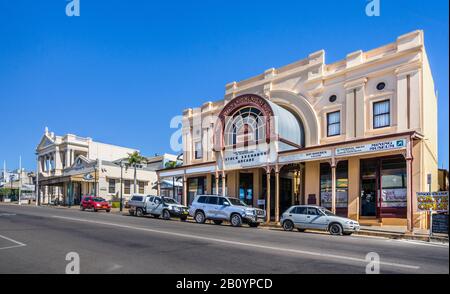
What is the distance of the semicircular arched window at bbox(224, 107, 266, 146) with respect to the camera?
85.7ft

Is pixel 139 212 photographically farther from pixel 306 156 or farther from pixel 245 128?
pixel 306 156

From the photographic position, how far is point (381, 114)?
2233 centimetres

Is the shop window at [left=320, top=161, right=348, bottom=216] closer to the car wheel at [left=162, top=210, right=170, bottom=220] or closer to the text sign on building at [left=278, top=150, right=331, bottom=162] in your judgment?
the text sign on building at [left=278, top=150, right=331, bottom=162]

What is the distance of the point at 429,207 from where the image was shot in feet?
53.6

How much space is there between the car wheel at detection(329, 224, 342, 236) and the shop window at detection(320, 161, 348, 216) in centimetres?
607

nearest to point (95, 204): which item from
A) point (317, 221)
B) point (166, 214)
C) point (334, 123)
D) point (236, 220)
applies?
point (166, 214)

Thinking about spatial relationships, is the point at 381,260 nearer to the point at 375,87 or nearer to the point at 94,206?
the point at 375,87

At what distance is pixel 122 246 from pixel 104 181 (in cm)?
4310

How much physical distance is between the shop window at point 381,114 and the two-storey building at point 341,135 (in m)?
0.06

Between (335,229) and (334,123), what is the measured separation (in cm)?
934

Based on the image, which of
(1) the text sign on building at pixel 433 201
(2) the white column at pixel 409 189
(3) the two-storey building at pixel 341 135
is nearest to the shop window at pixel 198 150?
(3) the two-storey building at pixel 341 135
